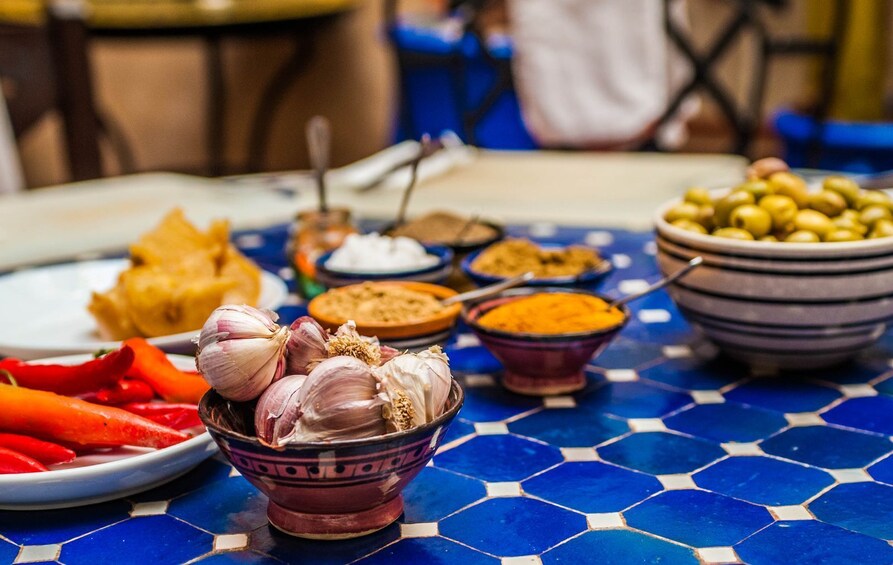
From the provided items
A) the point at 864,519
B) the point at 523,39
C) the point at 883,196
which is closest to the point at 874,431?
the point at 864,519

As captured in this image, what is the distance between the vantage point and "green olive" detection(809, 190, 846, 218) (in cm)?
115

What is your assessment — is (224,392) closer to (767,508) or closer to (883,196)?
(767,508)

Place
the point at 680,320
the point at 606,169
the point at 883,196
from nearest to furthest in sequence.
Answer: the point at 883,196 → the point at 680,320 → the point at 606,169

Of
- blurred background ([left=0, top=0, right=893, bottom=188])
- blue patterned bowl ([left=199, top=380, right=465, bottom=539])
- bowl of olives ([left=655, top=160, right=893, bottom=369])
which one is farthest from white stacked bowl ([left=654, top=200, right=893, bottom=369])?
blurred background ([left=0, top=0, right=893, bottom=188])

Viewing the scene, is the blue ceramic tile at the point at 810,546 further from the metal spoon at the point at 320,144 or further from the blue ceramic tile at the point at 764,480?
the metal spoon at the point at 320,144

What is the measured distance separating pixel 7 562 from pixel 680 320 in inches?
34.1

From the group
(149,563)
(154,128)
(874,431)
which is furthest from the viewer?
(154,128)

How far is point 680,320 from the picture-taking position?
4.38 ft

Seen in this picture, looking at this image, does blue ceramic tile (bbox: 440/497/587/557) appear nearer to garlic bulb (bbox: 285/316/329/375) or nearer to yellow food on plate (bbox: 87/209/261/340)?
garlic bulb (bbox: 285/316/329/375)

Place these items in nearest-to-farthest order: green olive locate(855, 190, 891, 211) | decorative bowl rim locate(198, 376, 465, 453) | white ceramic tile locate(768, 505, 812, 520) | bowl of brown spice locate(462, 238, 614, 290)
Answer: decorative bowl rim locate(198, 376, 465, 453)
white ceramic tile locate(768, 505, 812, 520)
green olive locate(855, 190, 891, 211)
bowl of brown spice locate(462, 238, 614, 290)

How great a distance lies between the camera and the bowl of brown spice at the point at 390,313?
3.51ft

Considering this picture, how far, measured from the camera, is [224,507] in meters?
0.84

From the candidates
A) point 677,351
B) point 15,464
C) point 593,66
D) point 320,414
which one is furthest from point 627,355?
point 593,66

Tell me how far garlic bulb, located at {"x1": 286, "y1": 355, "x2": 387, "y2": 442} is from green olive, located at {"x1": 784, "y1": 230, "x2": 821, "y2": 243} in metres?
0.56
